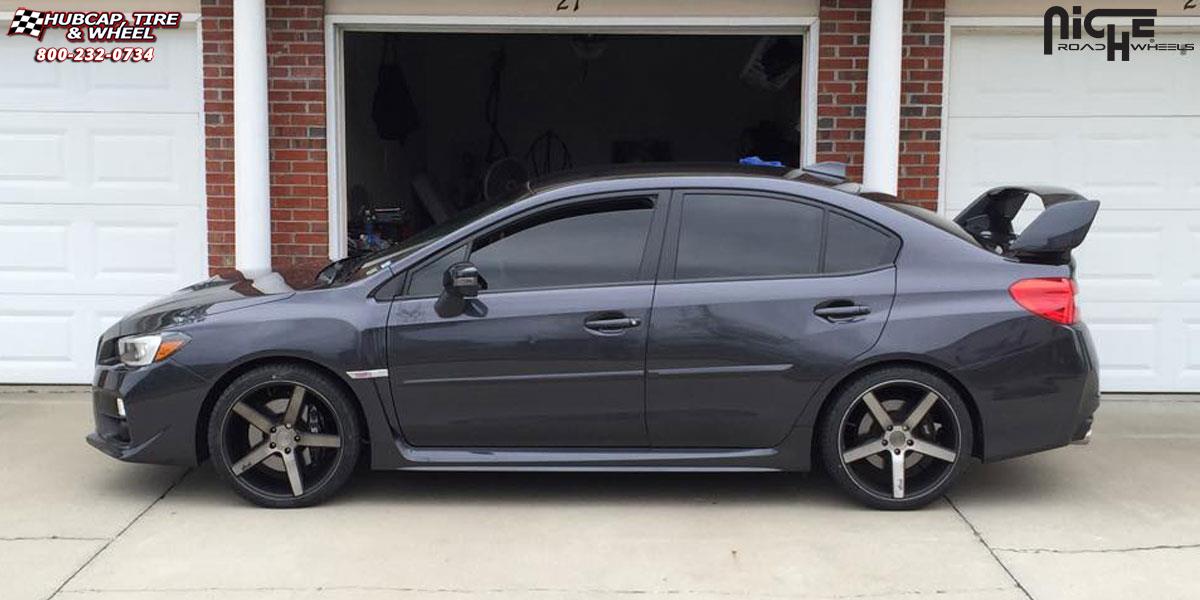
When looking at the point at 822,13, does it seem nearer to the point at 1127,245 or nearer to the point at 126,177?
the point at 1127,245

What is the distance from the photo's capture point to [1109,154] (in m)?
7.55

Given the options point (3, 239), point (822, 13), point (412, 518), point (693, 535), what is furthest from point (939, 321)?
point (3, 239)

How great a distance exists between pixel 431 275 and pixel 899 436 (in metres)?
2.24

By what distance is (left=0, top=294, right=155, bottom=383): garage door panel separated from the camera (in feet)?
25.4

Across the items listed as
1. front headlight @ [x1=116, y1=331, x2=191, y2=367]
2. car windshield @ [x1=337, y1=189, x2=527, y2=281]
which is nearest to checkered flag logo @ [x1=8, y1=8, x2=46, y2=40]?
front headlight @ [x1=116, y1=331, x2=191, y2=367]

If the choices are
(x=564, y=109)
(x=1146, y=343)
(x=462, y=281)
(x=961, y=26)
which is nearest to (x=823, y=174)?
(x=462, y=281)

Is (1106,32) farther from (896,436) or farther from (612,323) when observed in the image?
(612,323)

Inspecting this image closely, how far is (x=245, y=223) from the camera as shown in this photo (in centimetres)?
734

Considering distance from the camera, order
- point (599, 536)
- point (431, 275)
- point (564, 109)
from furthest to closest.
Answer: point (564, 109), point (431, 275), point (599, 536)

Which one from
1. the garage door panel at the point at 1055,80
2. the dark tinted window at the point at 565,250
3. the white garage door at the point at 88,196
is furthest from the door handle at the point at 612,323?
the white garage door at the point at 88,196

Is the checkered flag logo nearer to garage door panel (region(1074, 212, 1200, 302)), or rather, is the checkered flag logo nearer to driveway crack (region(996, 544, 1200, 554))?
driveway crack (region(996, 544, 1200, 554))

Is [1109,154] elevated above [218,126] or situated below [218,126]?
below

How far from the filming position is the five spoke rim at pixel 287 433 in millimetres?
5184

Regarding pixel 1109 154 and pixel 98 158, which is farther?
pixel 98 158
